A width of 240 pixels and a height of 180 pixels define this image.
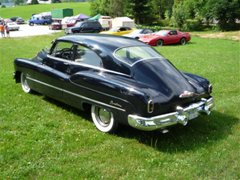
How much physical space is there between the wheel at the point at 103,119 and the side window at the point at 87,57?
821mm

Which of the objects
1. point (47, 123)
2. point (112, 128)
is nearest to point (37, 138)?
point (47, 123)

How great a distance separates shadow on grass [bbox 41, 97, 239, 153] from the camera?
5.26 metres

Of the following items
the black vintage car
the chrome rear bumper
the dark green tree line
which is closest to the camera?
the chrome rear bumper

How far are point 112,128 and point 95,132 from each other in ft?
1.15

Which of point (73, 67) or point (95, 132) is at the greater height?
point (73, 67)

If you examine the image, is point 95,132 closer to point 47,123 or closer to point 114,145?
point 114,145

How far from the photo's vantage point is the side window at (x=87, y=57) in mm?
5939

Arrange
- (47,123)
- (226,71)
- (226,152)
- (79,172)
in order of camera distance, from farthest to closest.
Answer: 1. (226,71)
2. (47,123)
3. (226,152)
4. (79,172)

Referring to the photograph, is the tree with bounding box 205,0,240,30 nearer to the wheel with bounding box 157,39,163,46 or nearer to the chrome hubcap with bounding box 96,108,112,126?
the wheel with bounding box 157,39,163,46

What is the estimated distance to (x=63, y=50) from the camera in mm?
6879

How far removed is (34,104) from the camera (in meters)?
7.20

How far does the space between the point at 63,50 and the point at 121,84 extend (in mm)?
2192

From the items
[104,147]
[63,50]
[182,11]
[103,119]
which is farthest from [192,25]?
[104,147]

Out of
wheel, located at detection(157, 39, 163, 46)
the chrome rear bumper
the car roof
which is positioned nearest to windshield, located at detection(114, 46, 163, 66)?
the car roof
